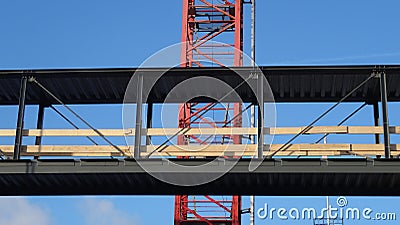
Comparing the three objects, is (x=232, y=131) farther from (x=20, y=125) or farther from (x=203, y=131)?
(x=20, y=125)

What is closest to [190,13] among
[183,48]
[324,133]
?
[183,48]

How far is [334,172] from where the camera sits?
19.5 meters

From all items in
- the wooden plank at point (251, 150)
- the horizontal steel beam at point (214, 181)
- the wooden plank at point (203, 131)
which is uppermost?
the wooden plank at point (203, 131)

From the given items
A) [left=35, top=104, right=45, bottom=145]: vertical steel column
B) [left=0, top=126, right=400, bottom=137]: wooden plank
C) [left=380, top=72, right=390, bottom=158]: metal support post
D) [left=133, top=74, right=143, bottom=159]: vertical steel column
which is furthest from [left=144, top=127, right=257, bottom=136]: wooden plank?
[left=35, top=104, right=45, bottom=145]: vertical steel column

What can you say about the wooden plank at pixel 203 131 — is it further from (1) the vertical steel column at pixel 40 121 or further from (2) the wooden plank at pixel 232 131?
(1) the vertical steel column at pixel 40 121

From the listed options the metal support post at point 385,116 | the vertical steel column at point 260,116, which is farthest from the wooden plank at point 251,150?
the metal support post at point 385,116

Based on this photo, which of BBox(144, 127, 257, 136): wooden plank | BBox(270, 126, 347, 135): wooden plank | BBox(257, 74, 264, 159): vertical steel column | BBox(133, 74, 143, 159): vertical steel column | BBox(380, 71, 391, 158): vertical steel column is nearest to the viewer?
BBox(380, 71, 391, 158): vertical steel column

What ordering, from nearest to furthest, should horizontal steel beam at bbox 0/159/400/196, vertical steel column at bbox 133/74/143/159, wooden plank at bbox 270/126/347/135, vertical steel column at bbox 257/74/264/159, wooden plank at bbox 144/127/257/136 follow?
horizontal steel beam at bbox 0/159/400/196 → vertical steel column at bbox 257/74/264/159 → vertical steel column at bbox 133/74/143/159 → wooden plank at bbox 144/127/257/136 → wooden plank at bbox 270/126/347/135

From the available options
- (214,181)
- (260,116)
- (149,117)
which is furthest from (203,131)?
(149,117)

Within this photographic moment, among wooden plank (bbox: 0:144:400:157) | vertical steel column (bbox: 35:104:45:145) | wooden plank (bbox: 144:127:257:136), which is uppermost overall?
vertical steel column (bbox: 35:104:45:145)

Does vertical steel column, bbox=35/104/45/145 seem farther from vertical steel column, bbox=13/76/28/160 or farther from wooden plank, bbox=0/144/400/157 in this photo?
wooden plank, bbox=0/144/400/157

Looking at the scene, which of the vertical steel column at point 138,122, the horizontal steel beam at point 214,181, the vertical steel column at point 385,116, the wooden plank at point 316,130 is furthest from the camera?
the wooden plank at point 316,130

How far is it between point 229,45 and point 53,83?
24775 millimetres

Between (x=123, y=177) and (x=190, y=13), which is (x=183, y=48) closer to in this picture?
(x=190, y=13)
